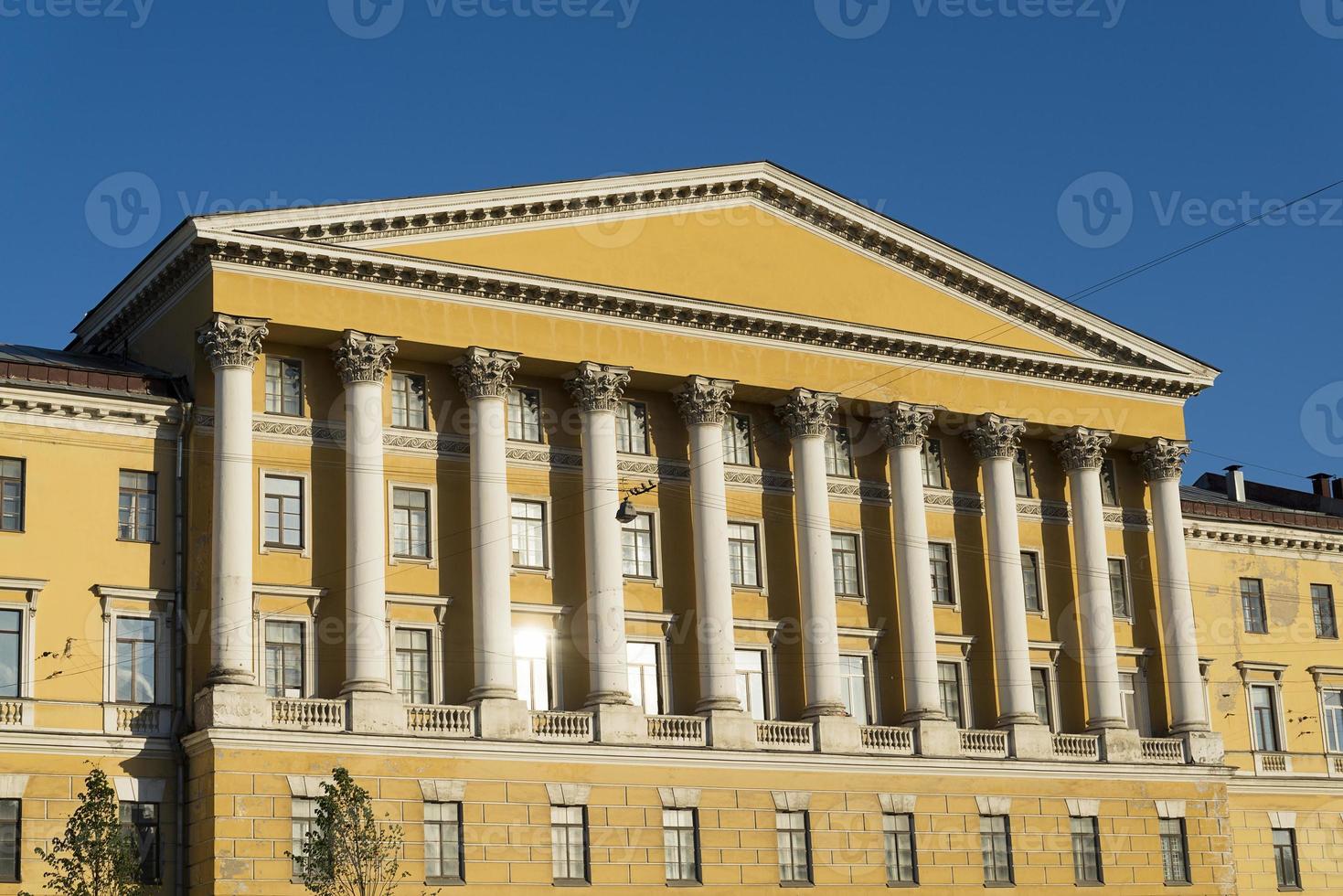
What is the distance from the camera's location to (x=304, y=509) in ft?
143

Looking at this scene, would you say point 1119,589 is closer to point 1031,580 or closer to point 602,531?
point 1031,580

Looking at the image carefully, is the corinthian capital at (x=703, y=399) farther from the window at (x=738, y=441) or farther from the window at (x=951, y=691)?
the window at (x=951, y=691)

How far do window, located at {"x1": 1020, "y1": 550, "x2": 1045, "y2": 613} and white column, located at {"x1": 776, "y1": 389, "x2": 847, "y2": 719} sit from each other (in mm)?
6641

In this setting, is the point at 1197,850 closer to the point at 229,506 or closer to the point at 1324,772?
the point at 1324,772

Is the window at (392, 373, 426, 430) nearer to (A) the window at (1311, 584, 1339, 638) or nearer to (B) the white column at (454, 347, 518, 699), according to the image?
(B) the white column at (454, 347, 518, 699)

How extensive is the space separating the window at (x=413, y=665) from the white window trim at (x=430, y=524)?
1.51 meters

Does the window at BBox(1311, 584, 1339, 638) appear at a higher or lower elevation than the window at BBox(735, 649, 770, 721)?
higher

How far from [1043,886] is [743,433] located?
13.5 m

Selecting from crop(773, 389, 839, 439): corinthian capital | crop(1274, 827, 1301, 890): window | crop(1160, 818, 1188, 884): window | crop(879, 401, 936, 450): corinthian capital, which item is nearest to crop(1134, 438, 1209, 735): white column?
crop(1160, 818, 1188, 884): window

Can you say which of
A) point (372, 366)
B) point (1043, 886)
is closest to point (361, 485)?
point (372, 366)

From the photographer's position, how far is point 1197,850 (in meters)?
52.7

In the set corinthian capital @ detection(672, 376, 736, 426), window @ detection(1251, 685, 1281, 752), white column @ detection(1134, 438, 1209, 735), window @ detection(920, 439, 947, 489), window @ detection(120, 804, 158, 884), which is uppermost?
corinthian capital @ detection(672, 376, 736, 426)

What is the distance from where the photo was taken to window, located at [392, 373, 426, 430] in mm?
45344

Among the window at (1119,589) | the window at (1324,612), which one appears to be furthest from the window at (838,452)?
the window at (1324,612)
